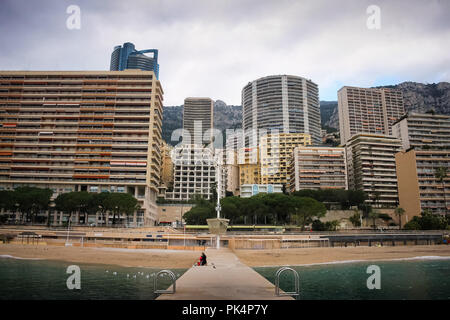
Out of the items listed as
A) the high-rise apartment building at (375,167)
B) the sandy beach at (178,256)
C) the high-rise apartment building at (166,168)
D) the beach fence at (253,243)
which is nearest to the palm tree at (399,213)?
the high-rise apartment building at (375,167)

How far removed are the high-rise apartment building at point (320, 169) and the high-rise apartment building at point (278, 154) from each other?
73.1 feet

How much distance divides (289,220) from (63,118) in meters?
82.1

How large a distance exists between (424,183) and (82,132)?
113564 mm

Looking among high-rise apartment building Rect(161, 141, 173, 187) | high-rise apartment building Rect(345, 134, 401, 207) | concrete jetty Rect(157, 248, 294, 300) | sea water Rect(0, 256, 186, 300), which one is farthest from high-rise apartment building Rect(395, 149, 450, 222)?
high-rise apartment building Rect(161, 141, 173, 187)

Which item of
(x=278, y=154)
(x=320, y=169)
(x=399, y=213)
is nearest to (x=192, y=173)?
(x=278, y=154)

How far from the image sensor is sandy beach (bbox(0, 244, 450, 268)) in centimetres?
3900

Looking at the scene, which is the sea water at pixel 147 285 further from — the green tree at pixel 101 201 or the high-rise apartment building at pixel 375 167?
the high-rise apartment building at pixel 375 167

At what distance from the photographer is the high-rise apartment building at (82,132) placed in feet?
312

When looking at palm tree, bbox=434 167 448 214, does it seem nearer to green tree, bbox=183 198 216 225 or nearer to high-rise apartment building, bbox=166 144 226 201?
green tree, bbox=183 198 216 225

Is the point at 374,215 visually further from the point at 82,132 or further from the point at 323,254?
the point at 82,132

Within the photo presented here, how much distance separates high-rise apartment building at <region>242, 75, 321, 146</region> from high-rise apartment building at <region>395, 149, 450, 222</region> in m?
89.1
